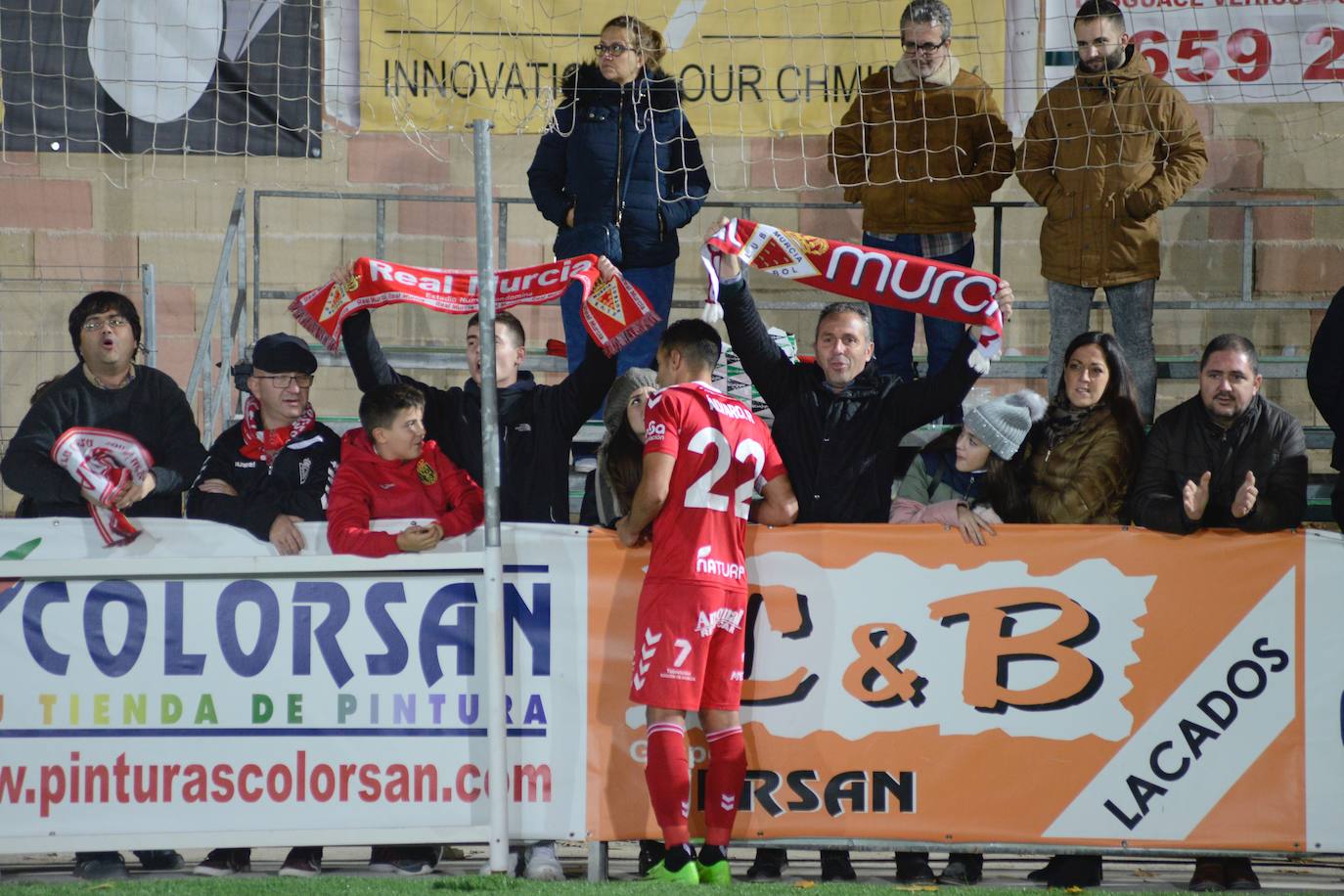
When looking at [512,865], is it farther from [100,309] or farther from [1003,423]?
[100,309]

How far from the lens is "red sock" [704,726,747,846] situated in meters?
4.95

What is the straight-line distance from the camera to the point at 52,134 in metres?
9.09

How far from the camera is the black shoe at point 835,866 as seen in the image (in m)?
5.25

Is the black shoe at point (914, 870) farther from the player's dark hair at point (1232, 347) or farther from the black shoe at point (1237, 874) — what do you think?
the player's dark hair at point (1232, 347)

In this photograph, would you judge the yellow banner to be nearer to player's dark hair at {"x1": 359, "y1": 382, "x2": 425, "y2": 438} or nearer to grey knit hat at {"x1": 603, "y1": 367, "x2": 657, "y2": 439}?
grey knit hat at {"x1": 603, "y1": 367, "x2": 657, "y2": 439}

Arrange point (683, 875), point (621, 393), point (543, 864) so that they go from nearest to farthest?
point (683, 875) → point (543, 864) → point (621, 393)

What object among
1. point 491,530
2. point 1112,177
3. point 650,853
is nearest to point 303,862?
point 650,853

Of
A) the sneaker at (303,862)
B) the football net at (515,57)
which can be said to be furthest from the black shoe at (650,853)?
the football net at (515,57)

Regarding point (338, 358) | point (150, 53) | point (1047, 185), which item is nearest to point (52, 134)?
point (150, 53)

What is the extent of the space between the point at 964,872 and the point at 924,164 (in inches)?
134

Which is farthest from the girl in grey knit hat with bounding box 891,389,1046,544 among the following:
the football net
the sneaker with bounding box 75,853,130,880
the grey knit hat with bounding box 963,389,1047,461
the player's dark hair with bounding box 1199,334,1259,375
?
the football net

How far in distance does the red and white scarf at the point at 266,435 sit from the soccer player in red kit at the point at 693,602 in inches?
58.6

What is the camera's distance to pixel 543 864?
516 centimetres

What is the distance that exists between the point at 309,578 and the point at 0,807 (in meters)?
1.31
